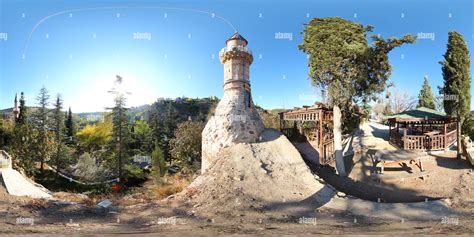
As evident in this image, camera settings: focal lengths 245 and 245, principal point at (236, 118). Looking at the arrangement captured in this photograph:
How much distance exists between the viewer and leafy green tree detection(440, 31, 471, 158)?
1593cm

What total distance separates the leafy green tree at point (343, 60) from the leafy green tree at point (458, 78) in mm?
4411

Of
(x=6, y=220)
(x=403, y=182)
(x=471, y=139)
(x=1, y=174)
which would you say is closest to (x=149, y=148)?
(x=1, y=174)

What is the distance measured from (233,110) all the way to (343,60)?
7.39m

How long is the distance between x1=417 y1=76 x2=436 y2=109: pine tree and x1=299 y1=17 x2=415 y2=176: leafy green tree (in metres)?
17.4

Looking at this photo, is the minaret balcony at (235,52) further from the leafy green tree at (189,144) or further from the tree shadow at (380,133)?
the tree shadow at (380,133)

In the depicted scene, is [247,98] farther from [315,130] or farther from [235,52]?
[315,130]

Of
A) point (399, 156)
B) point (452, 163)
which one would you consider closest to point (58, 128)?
point (399, 156)

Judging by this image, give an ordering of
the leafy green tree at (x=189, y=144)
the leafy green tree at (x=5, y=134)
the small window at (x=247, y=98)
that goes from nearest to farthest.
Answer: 1. the small window at (x=247, y=98)
2. the leafy green tree at (x=189, y=144)
3. the leafy green tree at (x=5, y=134)

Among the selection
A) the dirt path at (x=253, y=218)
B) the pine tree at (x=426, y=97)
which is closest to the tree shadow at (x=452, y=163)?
the dirt path at (x=253, y=218)

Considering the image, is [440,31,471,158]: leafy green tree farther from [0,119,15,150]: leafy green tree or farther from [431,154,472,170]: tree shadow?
[0,119,15,150]: leafy green tree

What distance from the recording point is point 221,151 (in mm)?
13688

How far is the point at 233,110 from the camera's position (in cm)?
1427

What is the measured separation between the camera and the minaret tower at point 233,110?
45.7 ft

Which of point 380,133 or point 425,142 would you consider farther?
point 380,133
